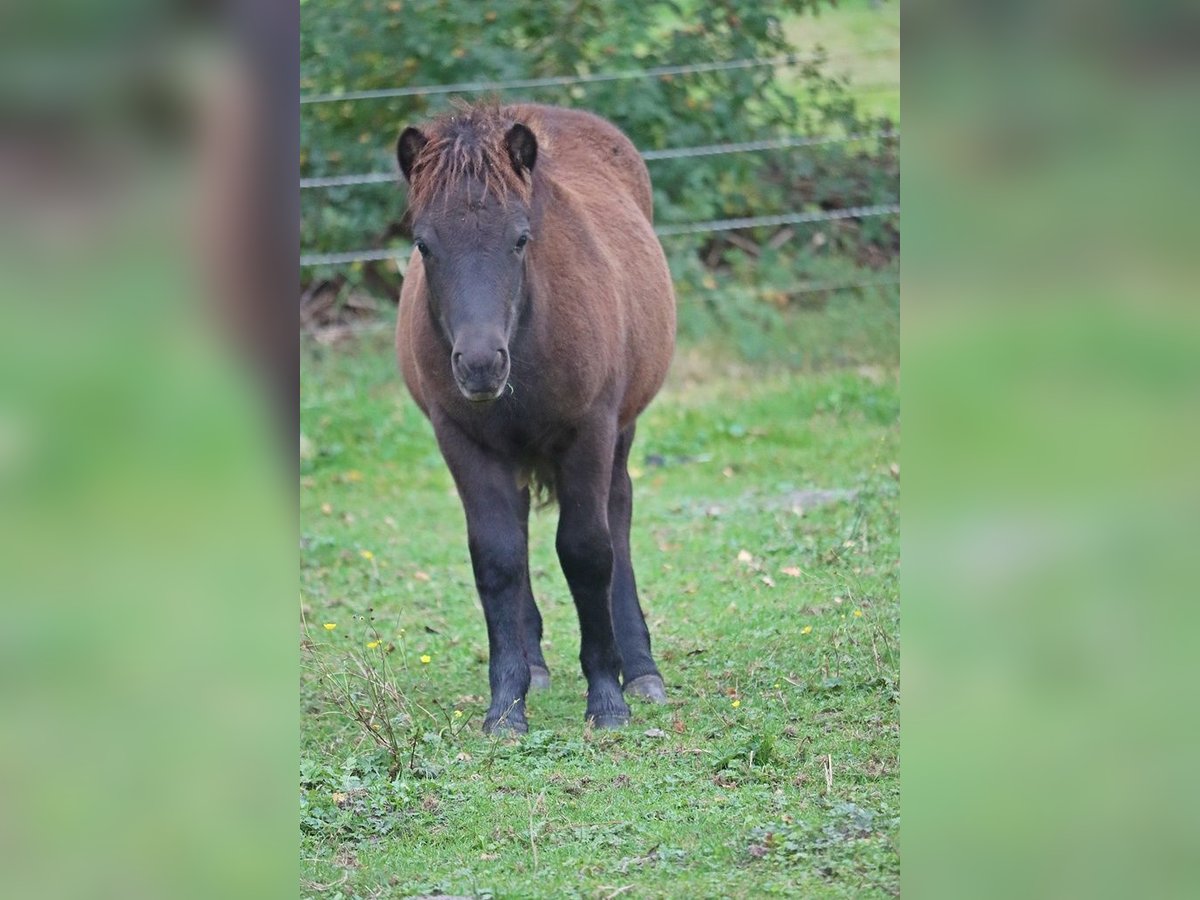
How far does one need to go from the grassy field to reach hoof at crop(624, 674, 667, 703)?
0.37 ft

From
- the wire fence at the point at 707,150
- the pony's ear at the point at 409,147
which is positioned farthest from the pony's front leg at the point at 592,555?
the wire fence at the point at 707,150

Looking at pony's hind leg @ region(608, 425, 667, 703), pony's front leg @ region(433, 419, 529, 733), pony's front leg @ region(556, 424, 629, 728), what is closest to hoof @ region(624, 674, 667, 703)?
pony's hind leg @ region(608, 425, 667, 703)

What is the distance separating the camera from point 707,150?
40.8 ft

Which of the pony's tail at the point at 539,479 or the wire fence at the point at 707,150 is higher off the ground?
the wire fence at the point at 707,150

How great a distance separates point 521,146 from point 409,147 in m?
0.41

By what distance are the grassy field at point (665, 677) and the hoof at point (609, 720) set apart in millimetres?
106

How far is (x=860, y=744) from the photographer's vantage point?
4891mm

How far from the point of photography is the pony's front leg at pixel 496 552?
5.42 meters

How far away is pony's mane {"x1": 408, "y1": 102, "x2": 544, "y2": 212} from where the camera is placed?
4.97 m

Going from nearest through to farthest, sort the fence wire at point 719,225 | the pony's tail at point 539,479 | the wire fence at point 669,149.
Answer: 1. the pony's tail at point 539,479
2. the wire fence at point 669,149
3. the fence wire at point 719,225

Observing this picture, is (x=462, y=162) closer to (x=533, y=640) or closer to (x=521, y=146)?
(x=521, y=146)
